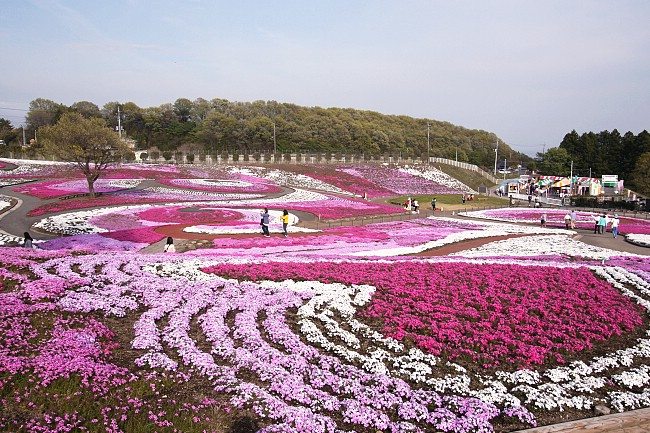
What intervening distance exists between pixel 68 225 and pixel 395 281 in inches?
1168

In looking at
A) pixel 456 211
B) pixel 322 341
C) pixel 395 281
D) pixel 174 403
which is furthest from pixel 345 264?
pixel 456 211

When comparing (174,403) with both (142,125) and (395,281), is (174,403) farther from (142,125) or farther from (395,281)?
(142,125)

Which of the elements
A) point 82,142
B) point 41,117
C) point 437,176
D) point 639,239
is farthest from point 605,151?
point 41,117

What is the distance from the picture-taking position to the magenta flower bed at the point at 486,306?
14.1 meters

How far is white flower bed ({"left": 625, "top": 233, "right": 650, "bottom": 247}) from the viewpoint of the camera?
3434 centimetres

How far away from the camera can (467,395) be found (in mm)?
11438

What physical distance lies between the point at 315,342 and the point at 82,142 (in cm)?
4926

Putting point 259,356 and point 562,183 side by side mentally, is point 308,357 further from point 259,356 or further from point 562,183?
point 562,183

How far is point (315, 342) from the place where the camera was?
44.9 ft

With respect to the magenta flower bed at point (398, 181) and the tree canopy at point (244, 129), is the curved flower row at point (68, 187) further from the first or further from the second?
the tree canopy at point (244, 129)

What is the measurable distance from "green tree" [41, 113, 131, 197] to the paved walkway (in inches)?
2134

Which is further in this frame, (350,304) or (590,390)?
(350,304)

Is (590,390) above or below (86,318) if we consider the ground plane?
below

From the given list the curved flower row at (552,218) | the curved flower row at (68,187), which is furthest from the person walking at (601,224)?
the curved flower row at (68,187)
